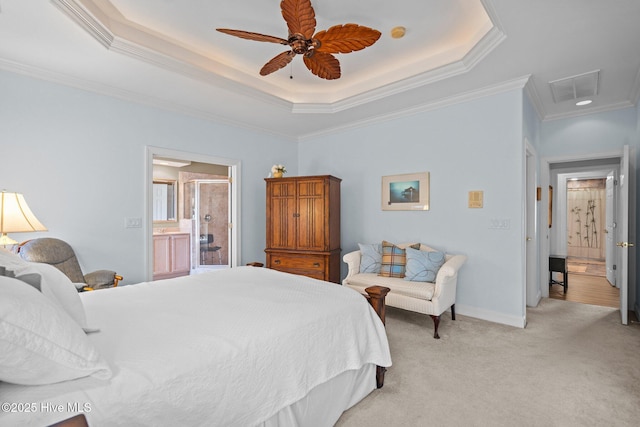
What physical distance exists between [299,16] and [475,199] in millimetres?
2704

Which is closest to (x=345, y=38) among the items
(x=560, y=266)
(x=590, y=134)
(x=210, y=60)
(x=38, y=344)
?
(x=210, y=60)

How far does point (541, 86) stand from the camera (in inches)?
131

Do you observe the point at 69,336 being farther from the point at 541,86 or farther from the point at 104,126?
the point at 541,86

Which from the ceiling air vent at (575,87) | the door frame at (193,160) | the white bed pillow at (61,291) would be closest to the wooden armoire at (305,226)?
the door frame at (193,160)

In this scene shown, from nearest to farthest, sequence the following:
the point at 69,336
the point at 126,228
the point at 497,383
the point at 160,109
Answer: the point at 69,336
the point at 497,383
the point at 126,228
the point at 160,109

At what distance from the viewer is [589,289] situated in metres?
4.86

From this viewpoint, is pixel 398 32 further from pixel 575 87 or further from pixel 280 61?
pixel 575 87

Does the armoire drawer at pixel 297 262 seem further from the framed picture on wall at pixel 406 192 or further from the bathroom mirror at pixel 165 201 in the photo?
the bathroom mirror at pixel 165 201

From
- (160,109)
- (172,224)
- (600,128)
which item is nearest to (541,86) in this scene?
(600,128)

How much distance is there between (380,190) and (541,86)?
2.13 meters

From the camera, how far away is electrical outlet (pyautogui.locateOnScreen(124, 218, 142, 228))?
11.2ft

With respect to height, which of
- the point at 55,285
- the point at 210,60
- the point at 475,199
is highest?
the point at 210,60

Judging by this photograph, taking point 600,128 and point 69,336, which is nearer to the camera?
point 69,336

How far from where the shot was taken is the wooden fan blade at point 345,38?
202cm
